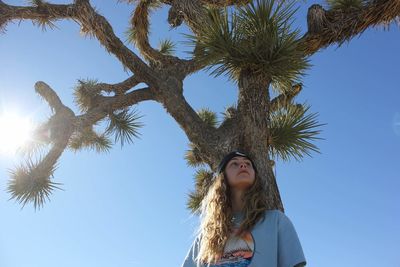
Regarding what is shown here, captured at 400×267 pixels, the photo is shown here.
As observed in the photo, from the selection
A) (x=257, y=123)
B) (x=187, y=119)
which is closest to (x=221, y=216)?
(x=257, y=123)

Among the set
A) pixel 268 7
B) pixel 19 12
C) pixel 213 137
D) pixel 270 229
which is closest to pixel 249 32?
pixel 268 7

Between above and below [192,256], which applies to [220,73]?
above

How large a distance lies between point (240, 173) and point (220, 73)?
77.0 inches

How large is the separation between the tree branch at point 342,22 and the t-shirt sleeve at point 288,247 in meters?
2.95

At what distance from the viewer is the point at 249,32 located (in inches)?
181

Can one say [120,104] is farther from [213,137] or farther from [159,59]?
[213,137]

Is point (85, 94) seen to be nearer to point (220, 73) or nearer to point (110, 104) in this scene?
point (110, 104)

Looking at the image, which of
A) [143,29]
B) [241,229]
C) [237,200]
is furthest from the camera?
[143,29]

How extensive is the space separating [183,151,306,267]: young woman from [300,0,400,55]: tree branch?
2.55m

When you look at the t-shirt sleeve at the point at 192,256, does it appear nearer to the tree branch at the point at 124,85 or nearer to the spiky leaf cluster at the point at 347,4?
the tree branch at the point at 124,85

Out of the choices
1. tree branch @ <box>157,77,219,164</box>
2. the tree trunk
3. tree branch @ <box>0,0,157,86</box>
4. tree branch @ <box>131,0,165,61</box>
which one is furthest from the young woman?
tree branch @ <box>131,0,165,61</box>

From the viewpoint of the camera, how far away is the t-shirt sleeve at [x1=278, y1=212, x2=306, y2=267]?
2.33 m

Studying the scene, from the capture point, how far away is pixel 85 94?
238 inches

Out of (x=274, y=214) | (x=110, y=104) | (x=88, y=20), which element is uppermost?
(x=88, y=20)
